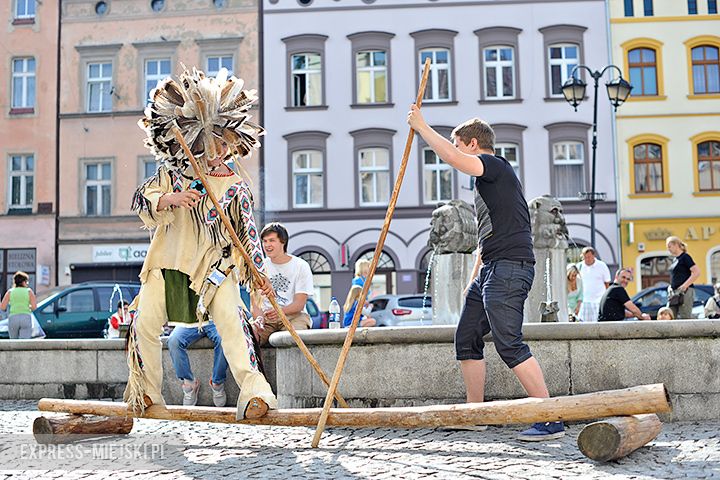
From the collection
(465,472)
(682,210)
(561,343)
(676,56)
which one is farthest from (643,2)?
(465,472)

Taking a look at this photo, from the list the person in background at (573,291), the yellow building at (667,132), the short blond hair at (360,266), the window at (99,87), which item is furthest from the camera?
the window at (99,87)

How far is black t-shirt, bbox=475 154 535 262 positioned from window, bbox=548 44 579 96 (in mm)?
24933

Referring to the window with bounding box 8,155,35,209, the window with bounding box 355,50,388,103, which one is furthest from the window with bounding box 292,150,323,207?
the window with bounding box 8,155,35,209

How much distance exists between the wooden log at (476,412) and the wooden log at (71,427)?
1.49 ft

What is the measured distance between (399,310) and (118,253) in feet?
40.5

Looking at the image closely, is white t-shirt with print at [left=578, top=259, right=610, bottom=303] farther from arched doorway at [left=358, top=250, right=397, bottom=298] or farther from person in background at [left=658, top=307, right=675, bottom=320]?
arched doorway at [left=358, top=250, right=397, bottom=298]

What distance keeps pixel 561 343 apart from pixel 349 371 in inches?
56.4

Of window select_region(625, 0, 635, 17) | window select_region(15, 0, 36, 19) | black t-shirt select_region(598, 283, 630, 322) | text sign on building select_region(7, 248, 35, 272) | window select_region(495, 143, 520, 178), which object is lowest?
black t-shirt select_region(598, 283, 630, 322)

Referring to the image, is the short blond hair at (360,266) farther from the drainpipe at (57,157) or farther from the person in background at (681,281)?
the drainpipe at (57,157)

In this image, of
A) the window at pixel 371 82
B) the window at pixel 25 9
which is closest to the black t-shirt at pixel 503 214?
the window at pixel 371 82

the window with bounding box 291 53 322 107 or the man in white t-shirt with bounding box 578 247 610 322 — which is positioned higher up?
the window with bounding box 291 53 322 107

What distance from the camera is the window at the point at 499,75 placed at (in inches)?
1167

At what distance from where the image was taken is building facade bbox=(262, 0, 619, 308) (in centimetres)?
2891

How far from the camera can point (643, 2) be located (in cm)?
2934
